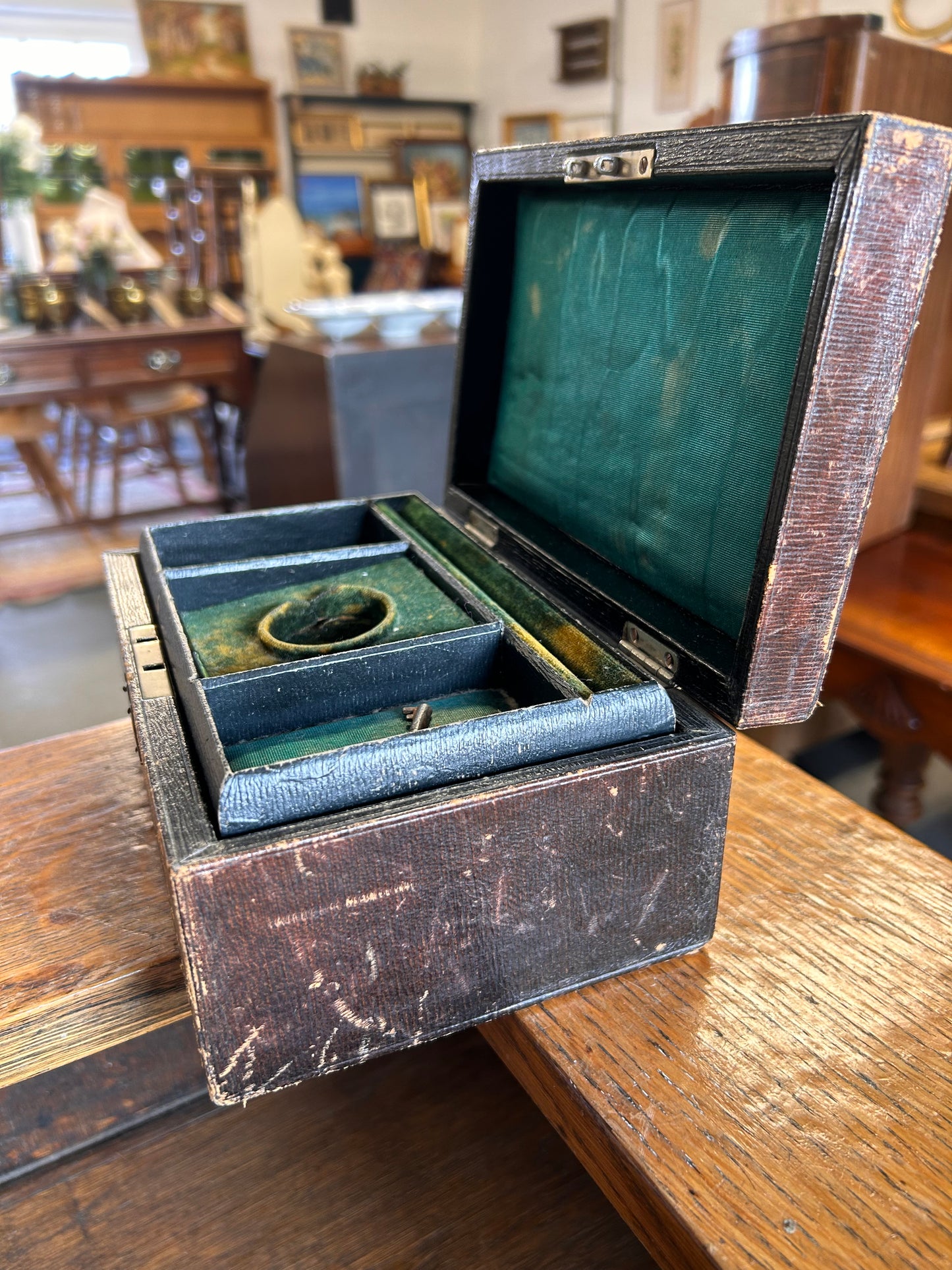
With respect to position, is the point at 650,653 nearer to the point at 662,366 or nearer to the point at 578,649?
the point at 578,649

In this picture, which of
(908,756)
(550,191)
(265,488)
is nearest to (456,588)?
(550,191)

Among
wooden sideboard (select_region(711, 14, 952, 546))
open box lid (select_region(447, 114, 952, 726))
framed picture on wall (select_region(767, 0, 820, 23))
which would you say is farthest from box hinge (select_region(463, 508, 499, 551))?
framed picture on wall (select_region(767, 0, 820, 23))

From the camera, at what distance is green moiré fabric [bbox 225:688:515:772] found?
643 millimetres

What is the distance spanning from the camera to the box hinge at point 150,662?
67 centimetres

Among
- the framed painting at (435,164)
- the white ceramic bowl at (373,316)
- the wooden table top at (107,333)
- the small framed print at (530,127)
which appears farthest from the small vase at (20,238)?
the framed painting at (435,164)

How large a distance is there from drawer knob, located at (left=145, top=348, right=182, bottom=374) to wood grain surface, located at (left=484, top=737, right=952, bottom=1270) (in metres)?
2.79

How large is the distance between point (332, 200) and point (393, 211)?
0.44m

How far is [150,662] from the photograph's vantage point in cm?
71

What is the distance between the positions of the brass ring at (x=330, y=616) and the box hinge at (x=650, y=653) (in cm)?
20

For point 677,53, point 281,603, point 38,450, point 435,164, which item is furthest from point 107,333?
point 435,164

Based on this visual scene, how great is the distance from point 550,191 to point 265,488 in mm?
2202

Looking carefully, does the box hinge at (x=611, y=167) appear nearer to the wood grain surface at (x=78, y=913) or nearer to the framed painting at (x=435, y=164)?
the wood grain surface at (x=78, y=913)

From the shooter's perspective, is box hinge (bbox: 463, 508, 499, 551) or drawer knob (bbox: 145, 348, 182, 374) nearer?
box hinge (bbox: 463, 508, 499, 551)

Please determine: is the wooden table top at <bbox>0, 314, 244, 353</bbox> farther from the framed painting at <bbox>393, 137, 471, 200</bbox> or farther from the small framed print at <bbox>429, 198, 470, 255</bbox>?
the framed painting at <bbox>393, 137, 471, 200</bbox>
